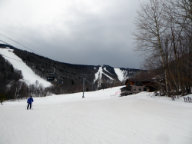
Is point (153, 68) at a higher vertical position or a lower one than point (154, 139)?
higher

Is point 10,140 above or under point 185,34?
under

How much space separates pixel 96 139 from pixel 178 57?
1589 centimetres

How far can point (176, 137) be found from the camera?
4.77m

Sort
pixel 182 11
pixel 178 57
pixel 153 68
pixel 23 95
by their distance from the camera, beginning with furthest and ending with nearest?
pixel 23 95 → pixel 153 68 → pixel 178 57 → pixel 182 11

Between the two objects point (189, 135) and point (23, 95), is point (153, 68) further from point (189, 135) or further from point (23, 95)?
point (23, 95)

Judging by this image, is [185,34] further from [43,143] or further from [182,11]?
[43,143]

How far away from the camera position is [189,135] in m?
4.89

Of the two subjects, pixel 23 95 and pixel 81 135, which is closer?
pixel 81 135

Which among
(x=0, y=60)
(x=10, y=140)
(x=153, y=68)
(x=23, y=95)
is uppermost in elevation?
A: (x=0, y=60)

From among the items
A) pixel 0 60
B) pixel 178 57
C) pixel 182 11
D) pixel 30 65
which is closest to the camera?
pixel 182 11

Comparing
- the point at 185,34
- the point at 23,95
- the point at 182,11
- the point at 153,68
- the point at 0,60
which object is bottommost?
the point at 23,95

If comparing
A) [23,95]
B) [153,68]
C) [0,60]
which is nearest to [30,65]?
[0,60]

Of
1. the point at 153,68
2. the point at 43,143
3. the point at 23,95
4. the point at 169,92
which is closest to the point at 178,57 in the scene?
the point at 153,68

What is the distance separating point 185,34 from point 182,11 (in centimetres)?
240
